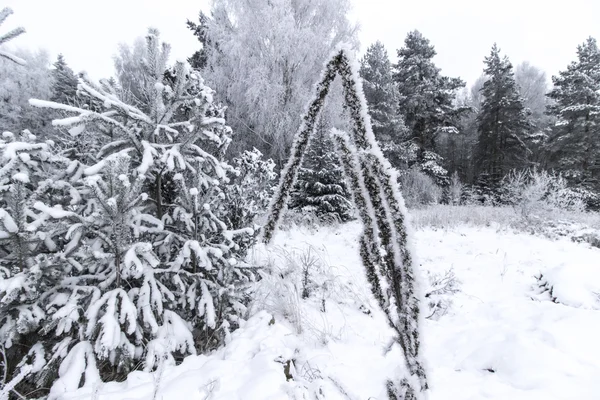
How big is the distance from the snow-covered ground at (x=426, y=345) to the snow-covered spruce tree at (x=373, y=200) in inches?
2.7

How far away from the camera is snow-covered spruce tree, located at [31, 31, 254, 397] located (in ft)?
5.80

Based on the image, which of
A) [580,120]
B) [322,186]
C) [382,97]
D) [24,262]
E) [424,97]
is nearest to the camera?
[24,262]

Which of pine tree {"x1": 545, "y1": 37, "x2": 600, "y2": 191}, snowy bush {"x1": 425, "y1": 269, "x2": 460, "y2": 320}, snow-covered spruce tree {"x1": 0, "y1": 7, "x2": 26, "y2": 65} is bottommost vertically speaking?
snowy bush {"x1": 425, "y1": 269, "x2": 460, "y2": 320}

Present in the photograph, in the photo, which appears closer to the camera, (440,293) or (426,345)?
(426,345)

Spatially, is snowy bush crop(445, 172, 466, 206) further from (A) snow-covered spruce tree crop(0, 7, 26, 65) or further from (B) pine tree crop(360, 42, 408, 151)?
(A) snow-covered spruce tree crop(0, 7, 26, 65)

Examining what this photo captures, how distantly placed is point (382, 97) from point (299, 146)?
18810mm

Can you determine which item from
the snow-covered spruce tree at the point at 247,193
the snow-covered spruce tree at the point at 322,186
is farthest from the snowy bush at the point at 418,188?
the snow-covered spruce tree at the point at 247,193

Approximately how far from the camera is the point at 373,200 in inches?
22.0

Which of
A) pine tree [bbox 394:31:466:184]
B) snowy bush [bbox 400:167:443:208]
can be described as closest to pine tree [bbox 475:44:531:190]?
pine tree [bbox 394:31:466:184]

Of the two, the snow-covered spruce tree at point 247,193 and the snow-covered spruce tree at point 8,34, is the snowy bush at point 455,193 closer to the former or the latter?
the snow-covered spruce tree at point 247,193

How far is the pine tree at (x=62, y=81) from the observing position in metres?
18.5

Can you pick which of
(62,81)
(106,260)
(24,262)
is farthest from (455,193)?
(62,81)

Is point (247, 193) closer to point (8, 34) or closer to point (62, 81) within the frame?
point (8, 34)

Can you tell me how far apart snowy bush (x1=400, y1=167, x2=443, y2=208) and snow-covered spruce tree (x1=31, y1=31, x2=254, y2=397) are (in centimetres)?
1194
